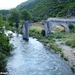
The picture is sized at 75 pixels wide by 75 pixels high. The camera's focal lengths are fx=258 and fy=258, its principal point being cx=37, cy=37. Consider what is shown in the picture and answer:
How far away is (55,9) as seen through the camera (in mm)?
128500

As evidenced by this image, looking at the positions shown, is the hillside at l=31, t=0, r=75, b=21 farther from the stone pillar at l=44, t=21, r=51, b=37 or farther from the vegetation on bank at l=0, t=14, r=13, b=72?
the vegetation on bank at l=0, t=14, r=13, b=72

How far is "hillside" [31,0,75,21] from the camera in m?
118

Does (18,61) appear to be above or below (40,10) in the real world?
below

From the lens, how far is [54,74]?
39.9 metres

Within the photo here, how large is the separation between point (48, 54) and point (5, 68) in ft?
49.4

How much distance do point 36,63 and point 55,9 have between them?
84637mm

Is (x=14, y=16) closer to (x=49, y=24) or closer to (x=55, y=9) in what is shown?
(x=49, y=24)

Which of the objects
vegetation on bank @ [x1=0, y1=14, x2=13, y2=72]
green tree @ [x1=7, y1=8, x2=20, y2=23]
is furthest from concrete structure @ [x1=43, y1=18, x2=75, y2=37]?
vegetation on bank @ [x1=0, y1=14, x2=13, y2=72]

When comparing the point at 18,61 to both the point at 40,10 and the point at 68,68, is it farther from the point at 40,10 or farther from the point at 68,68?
the point at 40,10

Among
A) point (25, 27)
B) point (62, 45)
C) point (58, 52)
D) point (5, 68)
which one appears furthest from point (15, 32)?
point (5, 68)

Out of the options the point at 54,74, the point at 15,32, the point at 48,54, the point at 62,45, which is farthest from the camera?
the point at 15,32

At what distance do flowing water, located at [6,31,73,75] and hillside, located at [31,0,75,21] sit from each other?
6005cm

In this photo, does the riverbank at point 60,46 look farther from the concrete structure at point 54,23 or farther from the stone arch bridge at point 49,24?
the stone arch bridge at point 49,24

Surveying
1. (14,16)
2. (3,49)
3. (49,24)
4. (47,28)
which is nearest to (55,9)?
(14,16)
